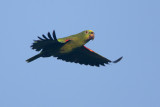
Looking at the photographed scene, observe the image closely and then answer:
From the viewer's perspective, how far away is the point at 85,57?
30.0 metres

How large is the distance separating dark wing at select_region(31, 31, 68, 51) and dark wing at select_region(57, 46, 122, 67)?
2.83 meters

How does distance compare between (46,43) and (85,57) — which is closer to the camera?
(46,43)

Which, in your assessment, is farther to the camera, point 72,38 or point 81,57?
point 81,57

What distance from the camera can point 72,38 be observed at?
2648cm

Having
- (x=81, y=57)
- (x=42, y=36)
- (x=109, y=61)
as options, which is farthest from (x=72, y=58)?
(x=42, y=36)

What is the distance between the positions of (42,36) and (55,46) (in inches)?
63.5

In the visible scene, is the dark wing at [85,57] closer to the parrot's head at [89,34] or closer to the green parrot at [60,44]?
the green parrot at [60,44]

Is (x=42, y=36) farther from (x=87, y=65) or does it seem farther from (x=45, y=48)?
(x=87, y=65)

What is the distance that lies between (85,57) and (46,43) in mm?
5115

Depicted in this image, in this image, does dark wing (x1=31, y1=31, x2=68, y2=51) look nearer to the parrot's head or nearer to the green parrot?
→ the green parrot

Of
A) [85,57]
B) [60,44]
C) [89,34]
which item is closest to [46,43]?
[60,44]

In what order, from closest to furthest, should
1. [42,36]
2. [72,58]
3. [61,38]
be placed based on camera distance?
[42,36], [61,38], [72,58]

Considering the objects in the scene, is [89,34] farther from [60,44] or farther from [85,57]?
[85,57]

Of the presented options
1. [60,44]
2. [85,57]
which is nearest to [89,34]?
[60,44]
